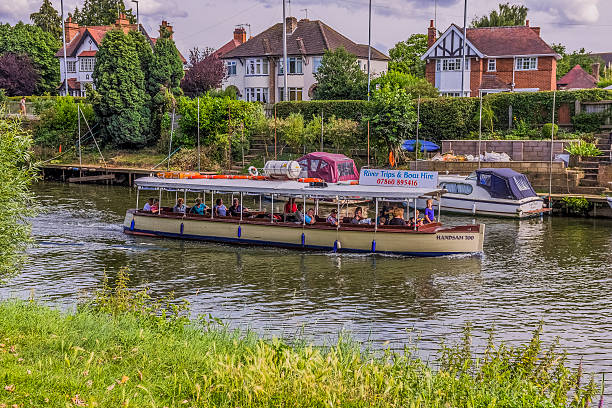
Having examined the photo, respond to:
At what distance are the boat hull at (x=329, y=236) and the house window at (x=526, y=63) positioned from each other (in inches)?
1795

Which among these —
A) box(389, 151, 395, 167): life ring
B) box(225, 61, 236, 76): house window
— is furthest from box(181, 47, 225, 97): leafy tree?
box(389, 151, 395, 167): life ring

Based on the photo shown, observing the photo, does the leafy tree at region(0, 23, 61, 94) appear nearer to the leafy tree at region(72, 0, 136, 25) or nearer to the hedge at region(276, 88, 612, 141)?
the leafy tree at region(72, 0, 136, 25)

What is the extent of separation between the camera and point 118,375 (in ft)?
38.2

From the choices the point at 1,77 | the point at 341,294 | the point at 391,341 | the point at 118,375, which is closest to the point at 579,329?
the point at 391,341

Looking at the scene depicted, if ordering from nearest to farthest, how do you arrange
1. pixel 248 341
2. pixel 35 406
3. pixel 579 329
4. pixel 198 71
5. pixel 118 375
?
pixel 35 406
pixel 118 375
pixel 248 341
pixel 579 329
pixel 198 71

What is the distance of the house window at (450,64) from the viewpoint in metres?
71.5

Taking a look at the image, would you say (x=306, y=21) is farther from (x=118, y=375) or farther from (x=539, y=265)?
(x=118, y=375)

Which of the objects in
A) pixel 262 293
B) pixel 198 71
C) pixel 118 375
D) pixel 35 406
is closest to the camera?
pixel 35 406

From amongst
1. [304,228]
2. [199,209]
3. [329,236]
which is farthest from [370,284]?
[199,209]

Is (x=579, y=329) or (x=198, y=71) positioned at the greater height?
(x=198, y=71)

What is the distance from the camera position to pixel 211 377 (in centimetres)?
1095

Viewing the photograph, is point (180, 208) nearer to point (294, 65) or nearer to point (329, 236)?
point (329, 236)

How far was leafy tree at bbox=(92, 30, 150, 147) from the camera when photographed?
6394cm

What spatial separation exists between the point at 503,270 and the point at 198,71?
2305 inches
